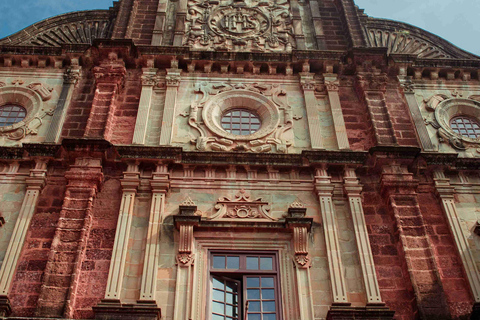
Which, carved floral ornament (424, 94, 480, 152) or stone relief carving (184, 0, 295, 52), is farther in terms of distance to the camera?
stone relief carving (184, 0, 295, 52)

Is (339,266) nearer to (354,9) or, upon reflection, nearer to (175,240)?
(175,240)

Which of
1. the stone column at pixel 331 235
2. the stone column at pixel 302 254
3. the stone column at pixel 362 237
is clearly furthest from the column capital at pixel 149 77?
the stone column at pixel 362 237

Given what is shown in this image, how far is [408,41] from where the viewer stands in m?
18.8

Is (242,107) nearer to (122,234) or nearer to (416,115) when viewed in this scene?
(416,115)

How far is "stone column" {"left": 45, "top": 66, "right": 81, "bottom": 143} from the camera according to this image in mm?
14125

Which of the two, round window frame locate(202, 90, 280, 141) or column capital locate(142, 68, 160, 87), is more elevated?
column capital locate(142, 68, 160, 87)

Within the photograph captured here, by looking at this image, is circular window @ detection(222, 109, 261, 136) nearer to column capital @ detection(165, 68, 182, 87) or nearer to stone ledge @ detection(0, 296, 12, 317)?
column capital @ detection(165, 68, 182, 87)

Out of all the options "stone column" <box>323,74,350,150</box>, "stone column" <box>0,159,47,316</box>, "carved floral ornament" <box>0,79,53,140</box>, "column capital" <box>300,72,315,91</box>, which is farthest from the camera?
"column capital" <box>300,72,315,91</box>

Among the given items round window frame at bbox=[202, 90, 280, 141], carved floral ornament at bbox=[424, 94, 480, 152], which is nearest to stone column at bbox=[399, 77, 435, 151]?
carved floral ornament at bbox=[424, 94, 480, 152]

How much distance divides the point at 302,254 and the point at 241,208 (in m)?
1.85

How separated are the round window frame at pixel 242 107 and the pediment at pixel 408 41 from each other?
15.9 ft

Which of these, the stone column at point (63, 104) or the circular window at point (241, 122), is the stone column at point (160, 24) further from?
the circular window at point (241, 122)

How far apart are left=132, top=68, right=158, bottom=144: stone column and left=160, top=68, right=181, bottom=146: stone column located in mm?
447

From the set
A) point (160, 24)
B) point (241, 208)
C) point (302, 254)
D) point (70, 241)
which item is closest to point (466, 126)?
point (302, 254)
